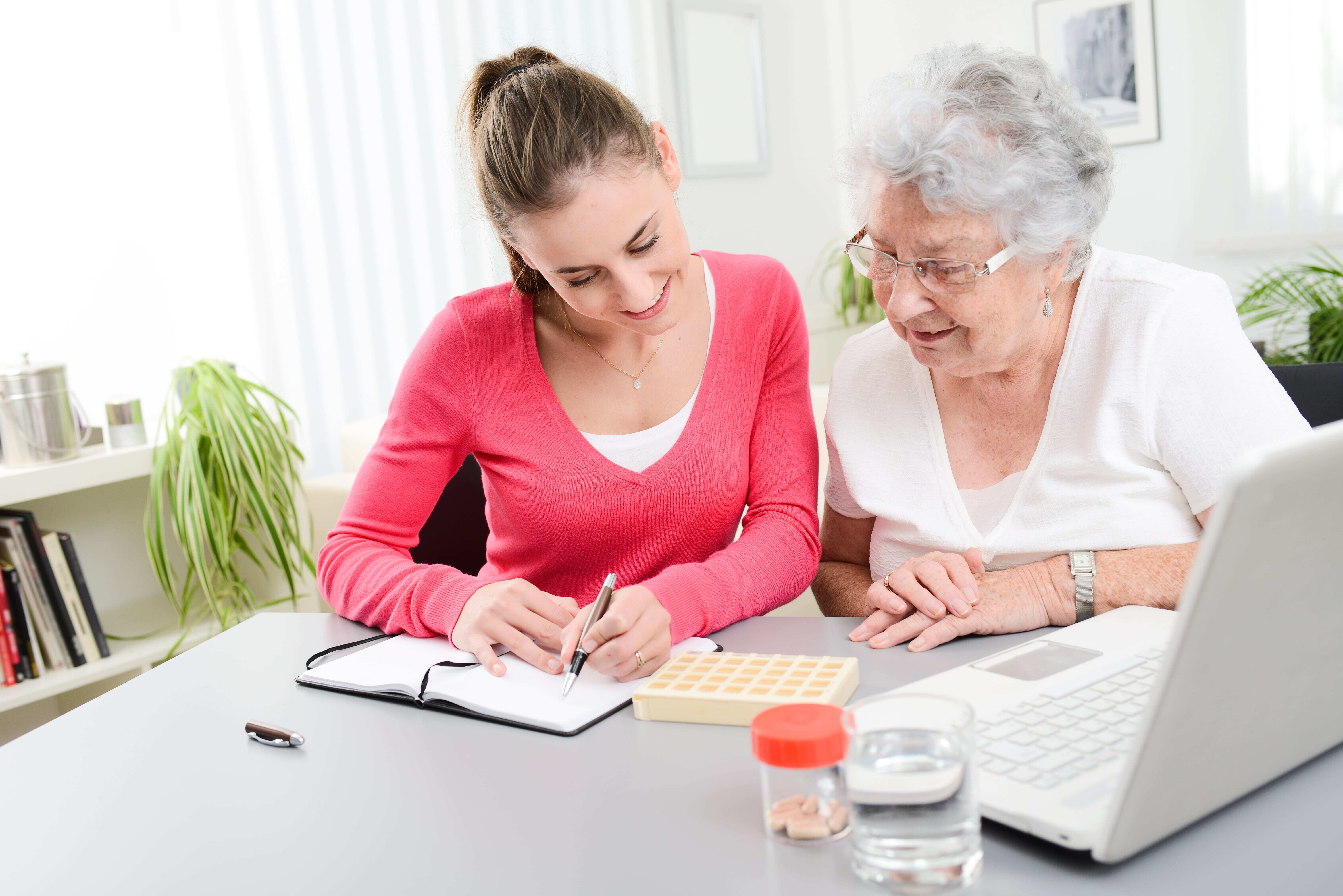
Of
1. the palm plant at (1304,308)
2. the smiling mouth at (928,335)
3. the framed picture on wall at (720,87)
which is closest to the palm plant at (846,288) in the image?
the framed picture on wall at (720,87)

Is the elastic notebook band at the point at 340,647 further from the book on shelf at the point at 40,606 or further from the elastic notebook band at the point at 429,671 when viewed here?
the book on shelf at the point at 40,606

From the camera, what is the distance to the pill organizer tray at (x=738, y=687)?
95 cm

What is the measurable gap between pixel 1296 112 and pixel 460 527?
11.9 ft

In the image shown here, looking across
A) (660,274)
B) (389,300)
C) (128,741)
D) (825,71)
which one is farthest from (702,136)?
(128,741)

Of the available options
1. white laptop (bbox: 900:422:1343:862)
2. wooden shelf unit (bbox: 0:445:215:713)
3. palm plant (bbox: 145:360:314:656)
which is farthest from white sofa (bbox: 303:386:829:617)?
white laptop (bbox: 900:422:1343:862)

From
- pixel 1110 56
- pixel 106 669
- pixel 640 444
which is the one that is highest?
pixel 1110 56

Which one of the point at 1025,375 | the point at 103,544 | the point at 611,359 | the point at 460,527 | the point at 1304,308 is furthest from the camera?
the point at 1304,308

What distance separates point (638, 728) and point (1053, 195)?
2.45 feet

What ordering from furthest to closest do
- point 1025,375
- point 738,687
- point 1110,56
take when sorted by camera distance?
point 1110,56
point 1025,375
point 738,687

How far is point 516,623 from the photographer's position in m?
1.18

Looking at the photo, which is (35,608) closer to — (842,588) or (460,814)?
(842,588)

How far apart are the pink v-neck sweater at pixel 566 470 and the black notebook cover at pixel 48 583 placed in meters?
1.36

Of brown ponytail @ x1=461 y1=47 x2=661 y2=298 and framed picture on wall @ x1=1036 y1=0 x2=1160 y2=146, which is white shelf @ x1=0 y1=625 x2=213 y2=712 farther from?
framed picture on wall @ x1=1036 y1=0 x2=1160 y2=146

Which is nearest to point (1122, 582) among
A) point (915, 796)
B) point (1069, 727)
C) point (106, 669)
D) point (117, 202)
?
point (1069, 727)
